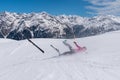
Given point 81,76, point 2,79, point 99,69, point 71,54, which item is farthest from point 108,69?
point 71,54

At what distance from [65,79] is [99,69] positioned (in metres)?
2.85

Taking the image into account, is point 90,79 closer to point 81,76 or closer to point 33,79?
point 81,76

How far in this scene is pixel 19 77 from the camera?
1576 centimetres

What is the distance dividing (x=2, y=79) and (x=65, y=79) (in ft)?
12.5

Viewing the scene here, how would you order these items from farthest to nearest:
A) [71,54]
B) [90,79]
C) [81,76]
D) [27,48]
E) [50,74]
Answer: [27,48], [71,54], [50,74], [81,76], [90,79]

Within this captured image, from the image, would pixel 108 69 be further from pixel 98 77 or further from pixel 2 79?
pixel 2 79

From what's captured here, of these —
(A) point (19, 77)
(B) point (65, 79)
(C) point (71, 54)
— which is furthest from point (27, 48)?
(B) point (65, 79)

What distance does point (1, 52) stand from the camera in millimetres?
36156

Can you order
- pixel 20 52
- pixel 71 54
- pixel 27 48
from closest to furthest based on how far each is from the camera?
pixel 71 54 < pixel 20 52 < pixel 27 48

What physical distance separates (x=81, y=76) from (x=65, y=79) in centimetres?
82

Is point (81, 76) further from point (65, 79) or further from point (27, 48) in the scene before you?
point (27, 48)

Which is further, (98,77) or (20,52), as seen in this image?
(20,52)

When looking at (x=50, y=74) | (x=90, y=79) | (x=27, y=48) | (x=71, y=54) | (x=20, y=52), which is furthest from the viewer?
(x=27, y=48)

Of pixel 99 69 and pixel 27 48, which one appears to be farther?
pixel 27 48
